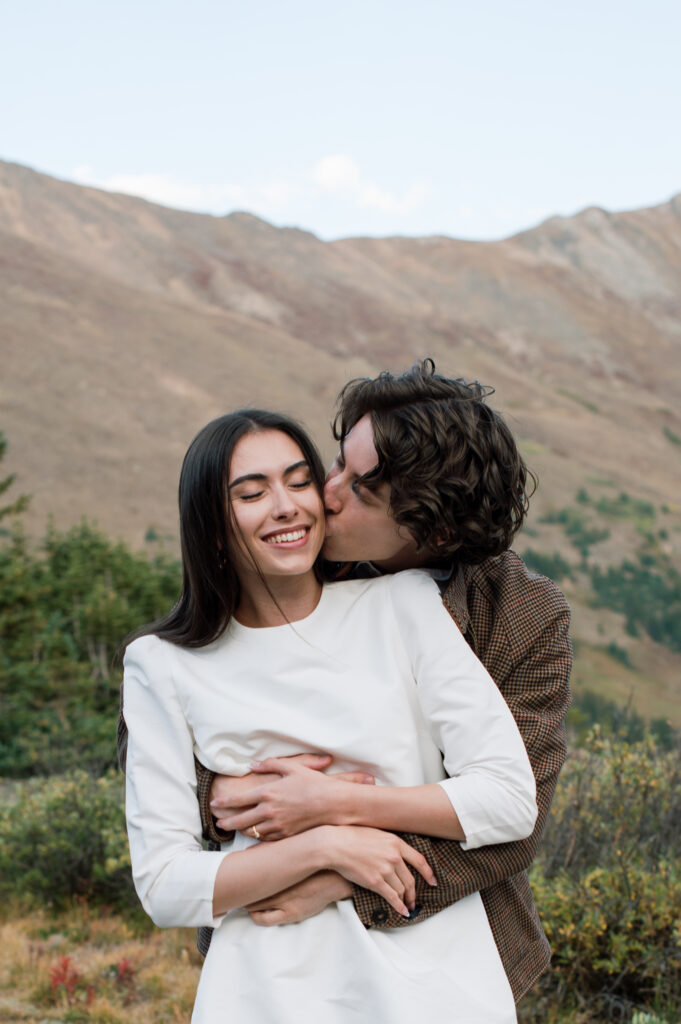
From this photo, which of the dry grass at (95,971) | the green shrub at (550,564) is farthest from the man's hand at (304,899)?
the green shrub at (550,564)

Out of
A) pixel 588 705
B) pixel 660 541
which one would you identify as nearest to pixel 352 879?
pixel 588 705

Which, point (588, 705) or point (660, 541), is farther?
point (660, 541)

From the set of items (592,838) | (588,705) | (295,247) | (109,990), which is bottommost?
(588,705)

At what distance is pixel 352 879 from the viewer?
5.40ft

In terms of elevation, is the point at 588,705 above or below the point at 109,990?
below

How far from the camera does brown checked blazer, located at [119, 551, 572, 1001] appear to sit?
5.61 ft

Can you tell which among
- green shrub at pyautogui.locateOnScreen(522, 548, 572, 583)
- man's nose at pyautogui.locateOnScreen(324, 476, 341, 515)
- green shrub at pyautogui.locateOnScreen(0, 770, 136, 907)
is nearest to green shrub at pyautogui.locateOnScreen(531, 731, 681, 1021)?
man's nose at pyautogui.locateOnScreen(324, 476, 341, 515)

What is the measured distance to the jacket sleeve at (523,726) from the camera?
5.49 ft

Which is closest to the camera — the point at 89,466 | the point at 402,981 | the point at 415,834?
the point at 402,981

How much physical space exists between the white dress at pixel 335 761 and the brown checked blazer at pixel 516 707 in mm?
50

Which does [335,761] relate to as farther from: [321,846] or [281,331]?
[281,331]

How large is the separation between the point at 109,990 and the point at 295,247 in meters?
75.6

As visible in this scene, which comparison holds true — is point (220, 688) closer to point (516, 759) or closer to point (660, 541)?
point (516, 759)

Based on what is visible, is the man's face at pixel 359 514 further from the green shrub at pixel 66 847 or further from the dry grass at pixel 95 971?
the green shrub at pixel 66 847
